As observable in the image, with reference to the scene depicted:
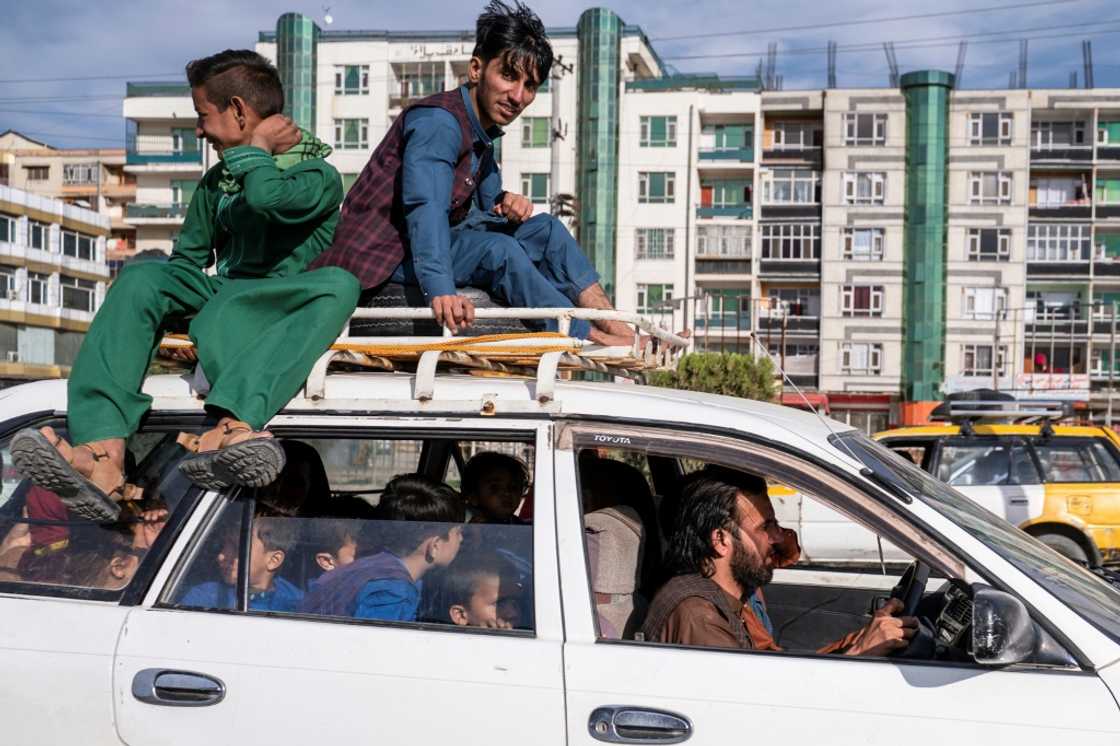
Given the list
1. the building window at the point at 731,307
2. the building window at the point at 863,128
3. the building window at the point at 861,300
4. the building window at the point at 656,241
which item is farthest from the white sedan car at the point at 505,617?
the building window at the point at 863,128

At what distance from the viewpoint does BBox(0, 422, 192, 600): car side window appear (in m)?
3.19

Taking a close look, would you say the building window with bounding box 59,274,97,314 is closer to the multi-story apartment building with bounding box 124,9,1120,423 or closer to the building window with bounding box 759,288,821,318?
the multi-story apartment building with bounding box 124,9,1120,423

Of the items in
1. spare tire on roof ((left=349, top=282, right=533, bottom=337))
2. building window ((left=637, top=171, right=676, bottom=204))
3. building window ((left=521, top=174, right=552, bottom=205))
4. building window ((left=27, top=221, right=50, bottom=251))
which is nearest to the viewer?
spare tire on roof ((left=349, top=282, right=533, bottom=337))

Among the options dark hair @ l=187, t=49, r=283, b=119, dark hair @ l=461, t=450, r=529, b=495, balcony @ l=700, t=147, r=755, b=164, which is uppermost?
balcony @ l=700, t=147, r=755, b=164

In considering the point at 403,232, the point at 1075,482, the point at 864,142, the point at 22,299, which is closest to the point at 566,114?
the point at 864,142

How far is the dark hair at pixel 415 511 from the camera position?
3102 mm

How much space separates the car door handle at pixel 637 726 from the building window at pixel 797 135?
56761 mm

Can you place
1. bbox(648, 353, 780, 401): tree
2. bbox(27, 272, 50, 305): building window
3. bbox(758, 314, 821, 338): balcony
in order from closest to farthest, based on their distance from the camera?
bbox(648, 353, 780, 401): tree < bbox(758, 314, 821, 338): balcony < bbox(27, 272, 50, 305): building window

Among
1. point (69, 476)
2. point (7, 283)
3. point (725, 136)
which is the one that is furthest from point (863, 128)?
point (69, 476)

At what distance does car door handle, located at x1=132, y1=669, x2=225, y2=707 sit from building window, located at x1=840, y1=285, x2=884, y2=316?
55045 millimetres

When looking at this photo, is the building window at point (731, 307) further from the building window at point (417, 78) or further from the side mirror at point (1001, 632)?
the side mirror at point (1001, 632)

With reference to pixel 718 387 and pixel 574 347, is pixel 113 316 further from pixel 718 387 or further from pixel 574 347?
pixel 718 387

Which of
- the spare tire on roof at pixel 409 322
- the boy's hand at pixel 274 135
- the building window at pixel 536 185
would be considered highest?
the building window at pixel 536 185

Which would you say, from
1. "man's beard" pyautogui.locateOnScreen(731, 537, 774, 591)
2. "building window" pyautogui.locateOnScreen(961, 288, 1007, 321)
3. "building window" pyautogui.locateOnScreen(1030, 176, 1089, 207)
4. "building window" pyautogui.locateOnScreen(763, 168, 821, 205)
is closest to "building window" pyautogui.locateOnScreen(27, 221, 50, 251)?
"building window" pyautogui.locateOnScreen(763, 168, 821, 205)
